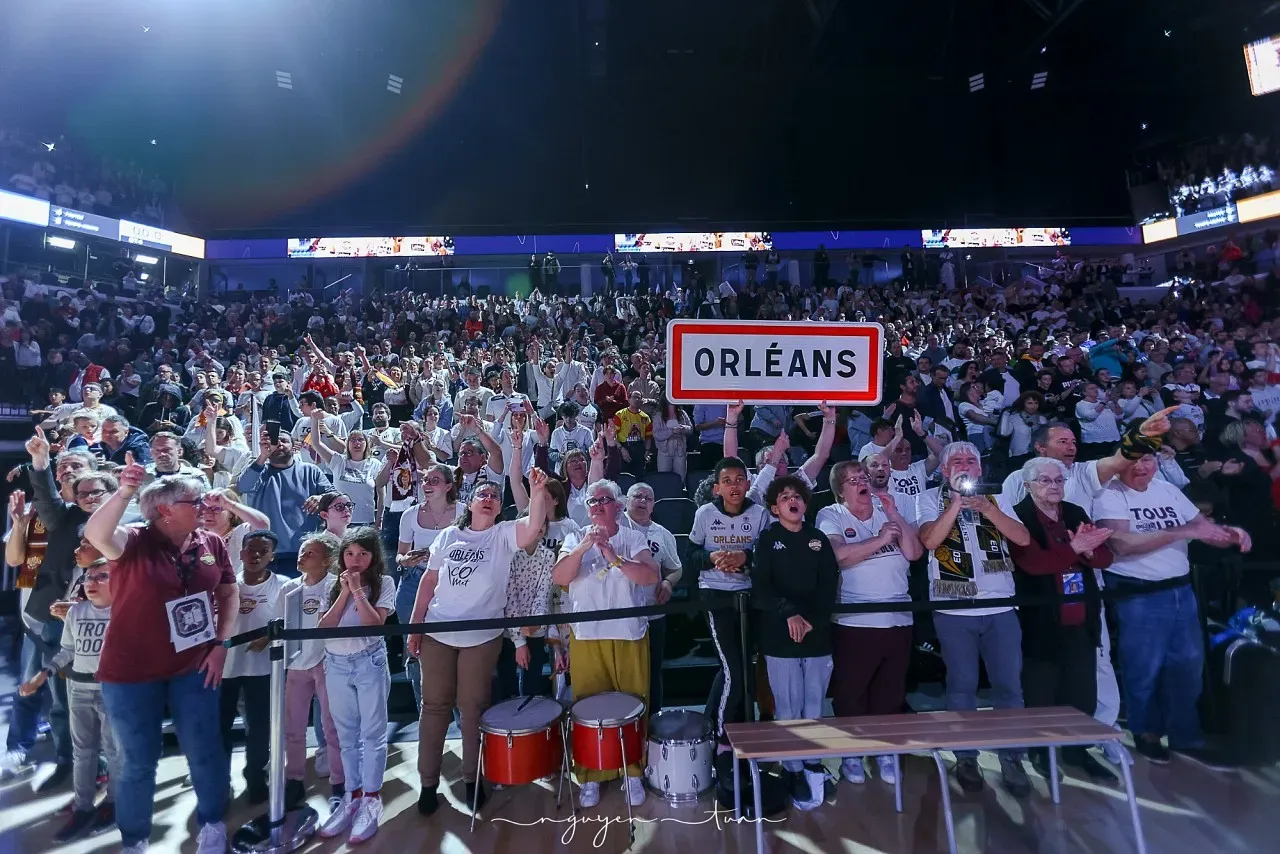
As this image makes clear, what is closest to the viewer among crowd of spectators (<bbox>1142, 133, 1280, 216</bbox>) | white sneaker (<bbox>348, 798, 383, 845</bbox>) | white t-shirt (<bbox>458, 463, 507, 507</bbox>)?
white sneaker (<bbox>348, 798, 383, 845</bbox>)

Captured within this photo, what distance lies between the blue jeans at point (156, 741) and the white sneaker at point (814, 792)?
2858 mm

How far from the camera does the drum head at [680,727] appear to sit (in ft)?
11.0

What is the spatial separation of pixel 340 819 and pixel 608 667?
5.04 feet

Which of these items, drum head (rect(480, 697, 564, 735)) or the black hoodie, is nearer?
drum head (rect(480, 697, 564, 735))

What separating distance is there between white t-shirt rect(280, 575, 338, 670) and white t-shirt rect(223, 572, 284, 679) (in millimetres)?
60

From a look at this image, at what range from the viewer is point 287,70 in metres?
14.7

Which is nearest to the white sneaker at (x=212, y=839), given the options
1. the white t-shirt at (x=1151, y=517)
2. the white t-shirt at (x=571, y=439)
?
the white t-shirt at (x=571, y=439)

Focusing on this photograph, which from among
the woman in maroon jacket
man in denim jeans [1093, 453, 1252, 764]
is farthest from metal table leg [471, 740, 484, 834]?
the woman in maroon jacket

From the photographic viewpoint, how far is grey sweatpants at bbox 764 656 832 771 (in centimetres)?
343

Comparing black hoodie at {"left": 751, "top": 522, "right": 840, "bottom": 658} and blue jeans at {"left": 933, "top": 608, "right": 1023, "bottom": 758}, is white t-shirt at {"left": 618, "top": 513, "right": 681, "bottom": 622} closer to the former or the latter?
black hoodie at {"left": 751, "top": 522, "right": 840, "bottom": 658}

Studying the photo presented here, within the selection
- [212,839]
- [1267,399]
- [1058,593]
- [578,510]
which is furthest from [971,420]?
[212,839]

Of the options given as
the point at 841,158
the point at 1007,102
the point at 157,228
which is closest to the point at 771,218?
the point at 841,158

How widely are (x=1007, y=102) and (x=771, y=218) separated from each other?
7756 mm

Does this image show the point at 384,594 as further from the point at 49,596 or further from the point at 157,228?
the point at 157,228
